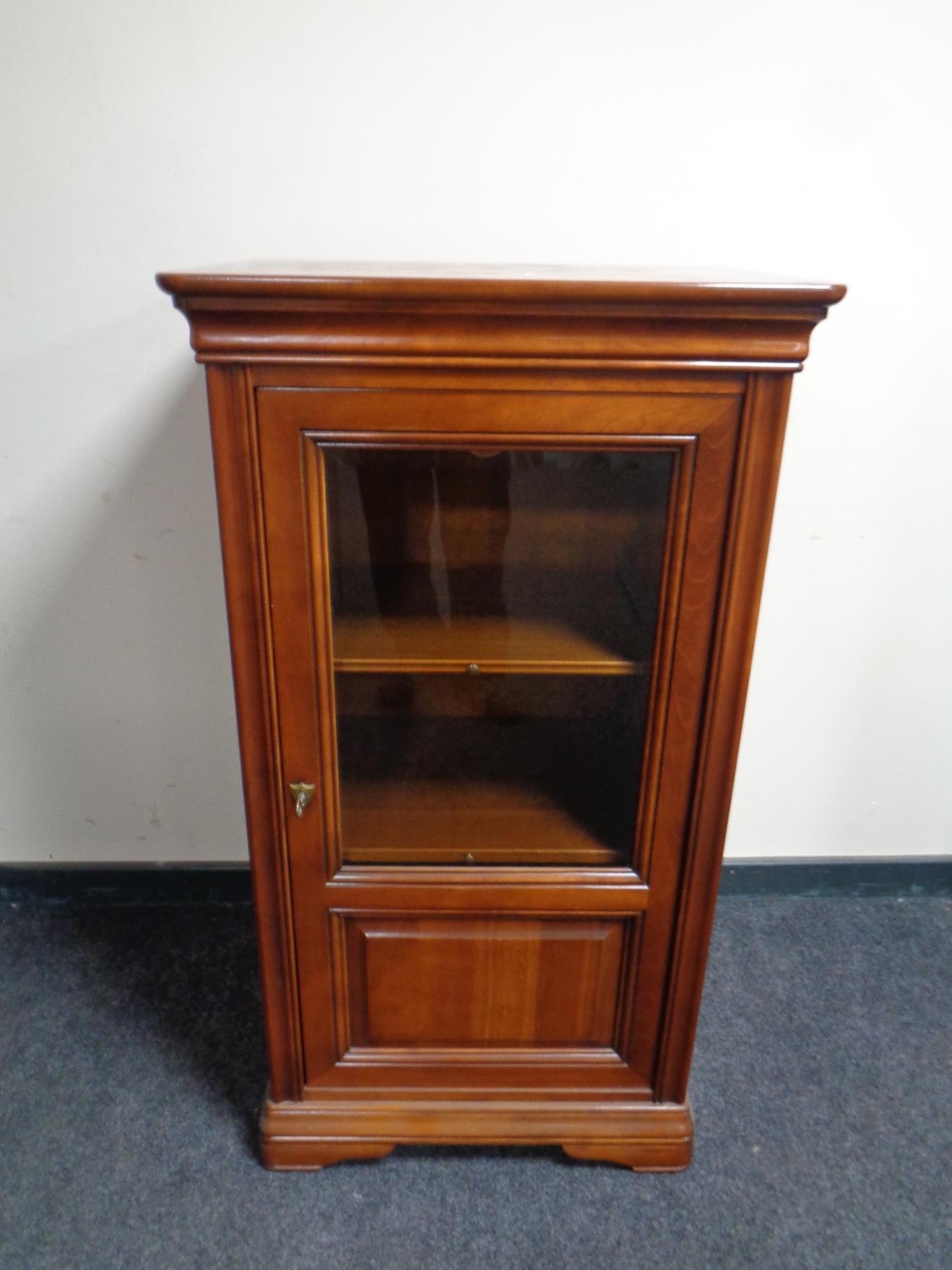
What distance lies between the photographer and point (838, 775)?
4.15 ft

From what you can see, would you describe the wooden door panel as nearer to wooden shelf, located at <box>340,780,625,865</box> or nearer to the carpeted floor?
wooden shelf, located at <box>340,780,625,865</box>

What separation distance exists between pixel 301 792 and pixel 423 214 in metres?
0.66

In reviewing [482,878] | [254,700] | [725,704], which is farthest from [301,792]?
[725,704]

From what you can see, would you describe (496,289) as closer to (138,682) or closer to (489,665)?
(489,665)

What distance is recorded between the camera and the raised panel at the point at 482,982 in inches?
33.7

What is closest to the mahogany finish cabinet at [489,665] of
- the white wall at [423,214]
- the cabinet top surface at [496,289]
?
the cabinet top surface at [496,289]

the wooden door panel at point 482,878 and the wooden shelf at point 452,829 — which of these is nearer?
the wooden door panel at point 482,878

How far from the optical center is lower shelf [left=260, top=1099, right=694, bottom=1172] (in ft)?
3.00

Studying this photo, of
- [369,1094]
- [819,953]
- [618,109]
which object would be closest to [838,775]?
[819,953]

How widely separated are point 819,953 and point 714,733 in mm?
661

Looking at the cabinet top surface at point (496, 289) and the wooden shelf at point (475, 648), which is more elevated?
the cabinet top surface at point (496, 289)

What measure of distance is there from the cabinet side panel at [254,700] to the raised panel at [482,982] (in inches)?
2.8

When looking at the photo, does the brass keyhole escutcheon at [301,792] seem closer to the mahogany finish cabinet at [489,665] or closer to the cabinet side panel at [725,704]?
the mahogany finish cabinet at [489,665]

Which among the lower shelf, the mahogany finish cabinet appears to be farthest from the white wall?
the lower shelf
